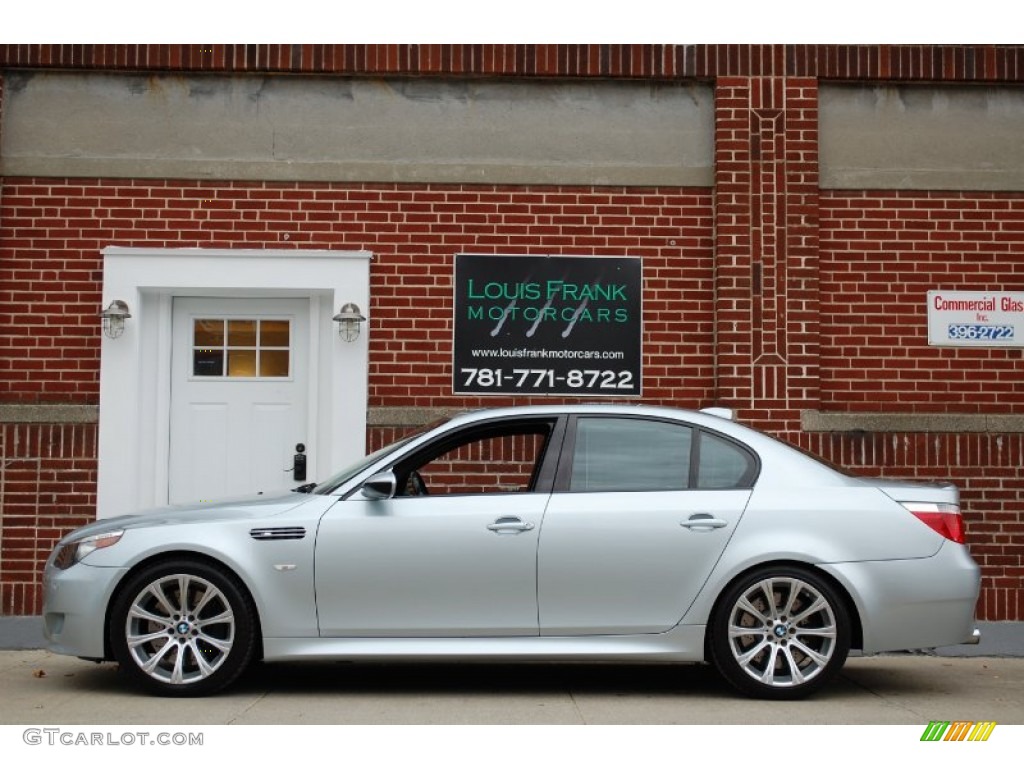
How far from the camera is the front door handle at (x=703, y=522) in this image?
6.62 metres

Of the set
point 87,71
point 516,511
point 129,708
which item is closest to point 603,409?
point 516,511

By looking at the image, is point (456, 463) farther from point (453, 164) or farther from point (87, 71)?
point (87, 71)

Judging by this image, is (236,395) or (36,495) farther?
(236,395)

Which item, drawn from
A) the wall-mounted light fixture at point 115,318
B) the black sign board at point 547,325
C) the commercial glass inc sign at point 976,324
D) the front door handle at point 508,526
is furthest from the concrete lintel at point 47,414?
the commercial glass inc sign at point 976,324

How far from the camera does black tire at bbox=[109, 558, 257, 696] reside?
21.4ft

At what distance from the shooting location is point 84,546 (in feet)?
22.1

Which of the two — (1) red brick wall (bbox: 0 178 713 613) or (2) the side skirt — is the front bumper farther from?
(1) red brick wall (bbox: 0 178 713 613)

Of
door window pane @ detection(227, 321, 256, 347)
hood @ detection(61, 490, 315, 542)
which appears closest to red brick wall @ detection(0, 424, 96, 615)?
door window pane @ detection(227, 321, 256, 347)

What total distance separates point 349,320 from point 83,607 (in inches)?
156

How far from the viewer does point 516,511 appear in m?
6.66

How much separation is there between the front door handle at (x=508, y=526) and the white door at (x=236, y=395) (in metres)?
3.99

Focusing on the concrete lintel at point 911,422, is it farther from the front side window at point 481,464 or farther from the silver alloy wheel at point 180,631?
the silver alloy wheel at point 180,631
